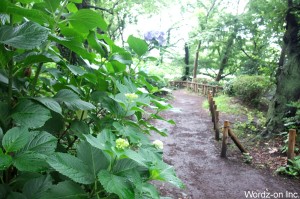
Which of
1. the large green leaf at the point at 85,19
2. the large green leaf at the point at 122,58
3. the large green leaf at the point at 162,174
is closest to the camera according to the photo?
the large green leaf at the point at 162,174

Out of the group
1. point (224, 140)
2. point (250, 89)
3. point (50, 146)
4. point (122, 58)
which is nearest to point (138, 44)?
point (122, 58)

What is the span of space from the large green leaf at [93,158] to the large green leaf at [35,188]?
0.43ft

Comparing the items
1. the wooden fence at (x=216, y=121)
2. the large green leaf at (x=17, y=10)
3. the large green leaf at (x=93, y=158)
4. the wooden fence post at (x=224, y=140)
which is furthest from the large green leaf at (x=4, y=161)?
the wooden fence post at (x=224, y=140)

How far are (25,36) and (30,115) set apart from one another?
9.9 inches

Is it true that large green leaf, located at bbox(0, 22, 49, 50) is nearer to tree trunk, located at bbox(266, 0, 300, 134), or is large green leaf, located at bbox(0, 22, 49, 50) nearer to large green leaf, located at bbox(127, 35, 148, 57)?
large green leaf, located at bbox(127, 35, 148, 57)

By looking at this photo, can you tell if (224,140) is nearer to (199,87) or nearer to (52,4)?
(52,4)

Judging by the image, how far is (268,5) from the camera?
645 cm

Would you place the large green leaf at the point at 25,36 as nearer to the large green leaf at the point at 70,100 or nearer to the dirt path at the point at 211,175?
the large green leaf at the point at 70,100

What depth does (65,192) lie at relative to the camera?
26.3 inches

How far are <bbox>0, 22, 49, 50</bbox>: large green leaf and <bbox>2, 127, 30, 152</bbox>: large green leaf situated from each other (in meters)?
0.25

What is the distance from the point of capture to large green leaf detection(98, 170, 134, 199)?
2.06 ft

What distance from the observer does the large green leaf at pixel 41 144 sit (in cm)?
69

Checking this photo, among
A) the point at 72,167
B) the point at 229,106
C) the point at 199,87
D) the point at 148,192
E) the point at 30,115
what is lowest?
the point at 229,106

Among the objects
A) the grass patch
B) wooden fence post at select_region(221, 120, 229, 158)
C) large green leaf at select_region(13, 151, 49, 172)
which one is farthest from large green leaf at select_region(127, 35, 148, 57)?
the grass patch
